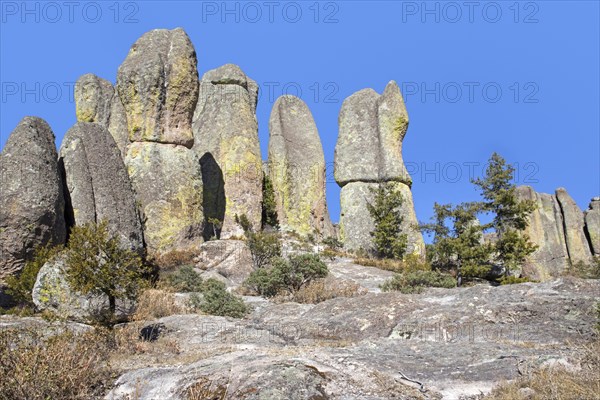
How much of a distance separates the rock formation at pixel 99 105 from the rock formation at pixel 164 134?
8493mm

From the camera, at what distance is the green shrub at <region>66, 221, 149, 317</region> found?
1067 cm

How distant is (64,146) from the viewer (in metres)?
17.5

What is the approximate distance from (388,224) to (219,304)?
44.3ft

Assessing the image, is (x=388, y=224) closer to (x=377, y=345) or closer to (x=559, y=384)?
(x=377, y=345)

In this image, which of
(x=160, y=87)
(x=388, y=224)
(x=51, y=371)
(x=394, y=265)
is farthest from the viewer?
(x=388, y=224)

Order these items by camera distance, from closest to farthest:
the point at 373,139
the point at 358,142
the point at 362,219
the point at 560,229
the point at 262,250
A: the point at 262,250
the point at 362,219
the point at 373,139
the point at 358,142
the point at 560,229

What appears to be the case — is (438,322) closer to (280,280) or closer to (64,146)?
(280,280)

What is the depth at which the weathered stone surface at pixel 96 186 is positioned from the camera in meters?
17.1

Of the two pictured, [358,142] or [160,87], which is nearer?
[160,87]

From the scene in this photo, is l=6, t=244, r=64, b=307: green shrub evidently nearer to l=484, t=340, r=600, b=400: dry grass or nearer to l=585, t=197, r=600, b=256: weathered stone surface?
l=484, t=340, r=600, b=400: dry grass

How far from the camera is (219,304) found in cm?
1370

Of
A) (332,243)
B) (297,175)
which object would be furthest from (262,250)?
(297,175)

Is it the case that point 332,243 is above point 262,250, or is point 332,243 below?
above

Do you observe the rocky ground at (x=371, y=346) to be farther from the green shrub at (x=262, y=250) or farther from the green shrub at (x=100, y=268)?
the green shrub at (x=262, y=250)
